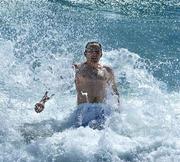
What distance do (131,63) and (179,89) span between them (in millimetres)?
1051

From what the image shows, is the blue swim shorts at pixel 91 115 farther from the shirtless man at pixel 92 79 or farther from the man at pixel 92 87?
the shirtless man at pixel 92 79

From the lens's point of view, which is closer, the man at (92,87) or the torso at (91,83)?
the man at (92,87)

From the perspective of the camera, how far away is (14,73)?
9164 mm

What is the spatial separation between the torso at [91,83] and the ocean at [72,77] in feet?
0.61

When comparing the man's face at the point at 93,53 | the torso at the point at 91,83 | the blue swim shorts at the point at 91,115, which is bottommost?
the blue swim shorts at the point at 91,115

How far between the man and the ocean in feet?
0.54

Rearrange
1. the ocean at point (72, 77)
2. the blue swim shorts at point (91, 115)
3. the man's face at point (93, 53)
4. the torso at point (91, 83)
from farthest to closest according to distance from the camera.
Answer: the torso at point (91, 83) < the man's face at point (93, 53) < the blue swim shorts at point (91, 115) < the ocean at point (72, 77)

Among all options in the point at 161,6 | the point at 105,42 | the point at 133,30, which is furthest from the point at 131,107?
the point at 161,6

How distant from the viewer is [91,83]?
6820 millimetres

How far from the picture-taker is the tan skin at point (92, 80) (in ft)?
22.2

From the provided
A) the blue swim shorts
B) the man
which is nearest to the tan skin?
the man

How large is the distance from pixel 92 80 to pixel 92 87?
0.31ft

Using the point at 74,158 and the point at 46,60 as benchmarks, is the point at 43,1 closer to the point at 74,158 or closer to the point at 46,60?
the point at 46,60

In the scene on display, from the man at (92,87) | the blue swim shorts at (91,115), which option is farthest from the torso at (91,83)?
the blue swim shorts at (91,115)
